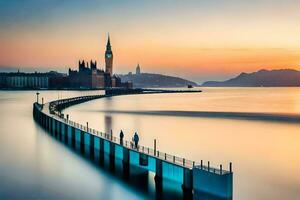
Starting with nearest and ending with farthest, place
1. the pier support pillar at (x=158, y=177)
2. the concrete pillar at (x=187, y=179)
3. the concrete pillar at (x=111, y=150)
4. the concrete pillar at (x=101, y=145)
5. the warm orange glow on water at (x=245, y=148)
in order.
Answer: the concrete pillar at (x=187, y=179) → the pier support pillar at (x=158, y=177) → the warm orange glow on water at (x=245, y=148) → the concrete pillar at (x=111, y=150) → the concrete pillar at (x=101, y=145)

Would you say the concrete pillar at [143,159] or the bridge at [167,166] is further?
the concrete pillar at [143,159]

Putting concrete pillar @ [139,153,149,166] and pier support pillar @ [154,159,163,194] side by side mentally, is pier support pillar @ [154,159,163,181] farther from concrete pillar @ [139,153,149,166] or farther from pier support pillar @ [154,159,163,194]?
concrete pillar @ [139,153,149,166]

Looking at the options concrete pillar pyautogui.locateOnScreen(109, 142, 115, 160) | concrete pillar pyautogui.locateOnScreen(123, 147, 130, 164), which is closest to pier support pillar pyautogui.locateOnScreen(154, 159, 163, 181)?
concrete pillar pyautogui.locateOnScreen(123, 147, 130, 164)

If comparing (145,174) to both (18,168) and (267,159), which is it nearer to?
(18,168)

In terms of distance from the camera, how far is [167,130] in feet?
147

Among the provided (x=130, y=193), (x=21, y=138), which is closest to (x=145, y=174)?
(x=130, y=193)

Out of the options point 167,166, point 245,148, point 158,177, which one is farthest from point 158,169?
point 245,148

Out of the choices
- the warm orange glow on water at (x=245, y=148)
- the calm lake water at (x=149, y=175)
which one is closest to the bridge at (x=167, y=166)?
the calm lake water at (x=149, y=175)

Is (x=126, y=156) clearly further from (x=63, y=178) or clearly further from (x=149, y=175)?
(x=63, y=178)

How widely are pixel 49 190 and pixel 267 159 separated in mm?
16184

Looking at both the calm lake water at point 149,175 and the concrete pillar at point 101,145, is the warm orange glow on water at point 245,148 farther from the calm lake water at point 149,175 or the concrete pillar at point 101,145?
the concrete pillar at point 101,145

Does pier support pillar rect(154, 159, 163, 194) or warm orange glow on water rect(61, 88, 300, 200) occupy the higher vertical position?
pier support pillar rect(154, 159, 163, 194)

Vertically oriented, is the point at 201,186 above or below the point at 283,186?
above

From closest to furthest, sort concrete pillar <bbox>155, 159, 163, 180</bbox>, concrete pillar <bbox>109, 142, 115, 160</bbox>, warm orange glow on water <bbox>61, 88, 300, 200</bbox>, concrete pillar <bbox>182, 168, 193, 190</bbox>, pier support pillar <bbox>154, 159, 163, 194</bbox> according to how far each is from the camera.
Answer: concrete pillar <bbox>182, 168, 193, 190</bbox> < pier support pillar <bbox>154, 159, 163, 194</bbox> < concrete pillar <bbox>155, 159, 163, 180</bbox> < warm orange glow on water <bbox>61, 88, 300, 200</bbox> < concrete pillar <bbox>109, 142, 115, 160</bbox>
